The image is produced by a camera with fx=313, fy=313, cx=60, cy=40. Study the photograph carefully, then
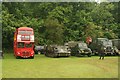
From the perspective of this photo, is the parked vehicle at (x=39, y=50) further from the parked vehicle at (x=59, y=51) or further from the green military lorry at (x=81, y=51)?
the parked vehicle at (x=59, y=51)

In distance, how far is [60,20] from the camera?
166 ft

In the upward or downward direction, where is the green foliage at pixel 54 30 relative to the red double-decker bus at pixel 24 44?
upward

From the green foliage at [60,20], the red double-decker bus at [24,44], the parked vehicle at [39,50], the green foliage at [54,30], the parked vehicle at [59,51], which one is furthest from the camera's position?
the green foliage at [60,20]

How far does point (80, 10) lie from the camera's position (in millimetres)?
52500

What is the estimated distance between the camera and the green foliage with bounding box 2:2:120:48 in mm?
46844

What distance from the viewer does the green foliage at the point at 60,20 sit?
4684 centimetres

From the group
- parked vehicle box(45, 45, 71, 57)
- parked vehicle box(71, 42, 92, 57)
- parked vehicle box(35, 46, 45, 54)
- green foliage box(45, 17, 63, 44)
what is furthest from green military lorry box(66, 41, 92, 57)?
parked vehicle box(35, 46, 45, 54)

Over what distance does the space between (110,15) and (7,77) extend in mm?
35017

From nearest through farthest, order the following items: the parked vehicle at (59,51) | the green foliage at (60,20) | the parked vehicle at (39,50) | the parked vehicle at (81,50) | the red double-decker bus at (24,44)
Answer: the red double-decker bus at (24,44) < the parked vehicle at (59,51) < the parked vehicle at (81,50) < the parked vehicle at (39,50) < the green foliage at (60,20)

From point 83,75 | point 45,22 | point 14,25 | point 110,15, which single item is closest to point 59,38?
point 45,22

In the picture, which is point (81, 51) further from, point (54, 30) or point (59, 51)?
point (54, 30)

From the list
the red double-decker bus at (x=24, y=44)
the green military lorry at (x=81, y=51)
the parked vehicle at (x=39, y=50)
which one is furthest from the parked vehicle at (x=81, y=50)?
the parked vehicle at (x=39, y=50)

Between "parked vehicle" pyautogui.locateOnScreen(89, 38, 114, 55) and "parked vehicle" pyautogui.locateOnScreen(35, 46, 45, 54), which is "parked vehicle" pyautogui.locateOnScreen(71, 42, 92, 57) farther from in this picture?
"parked vehicle" pyautogui.locateOnScreen(35, 46, 45, 54)

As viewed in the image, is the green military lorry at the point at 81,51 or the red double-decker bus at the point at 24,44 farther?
the green military lorry at the point at 81,51
